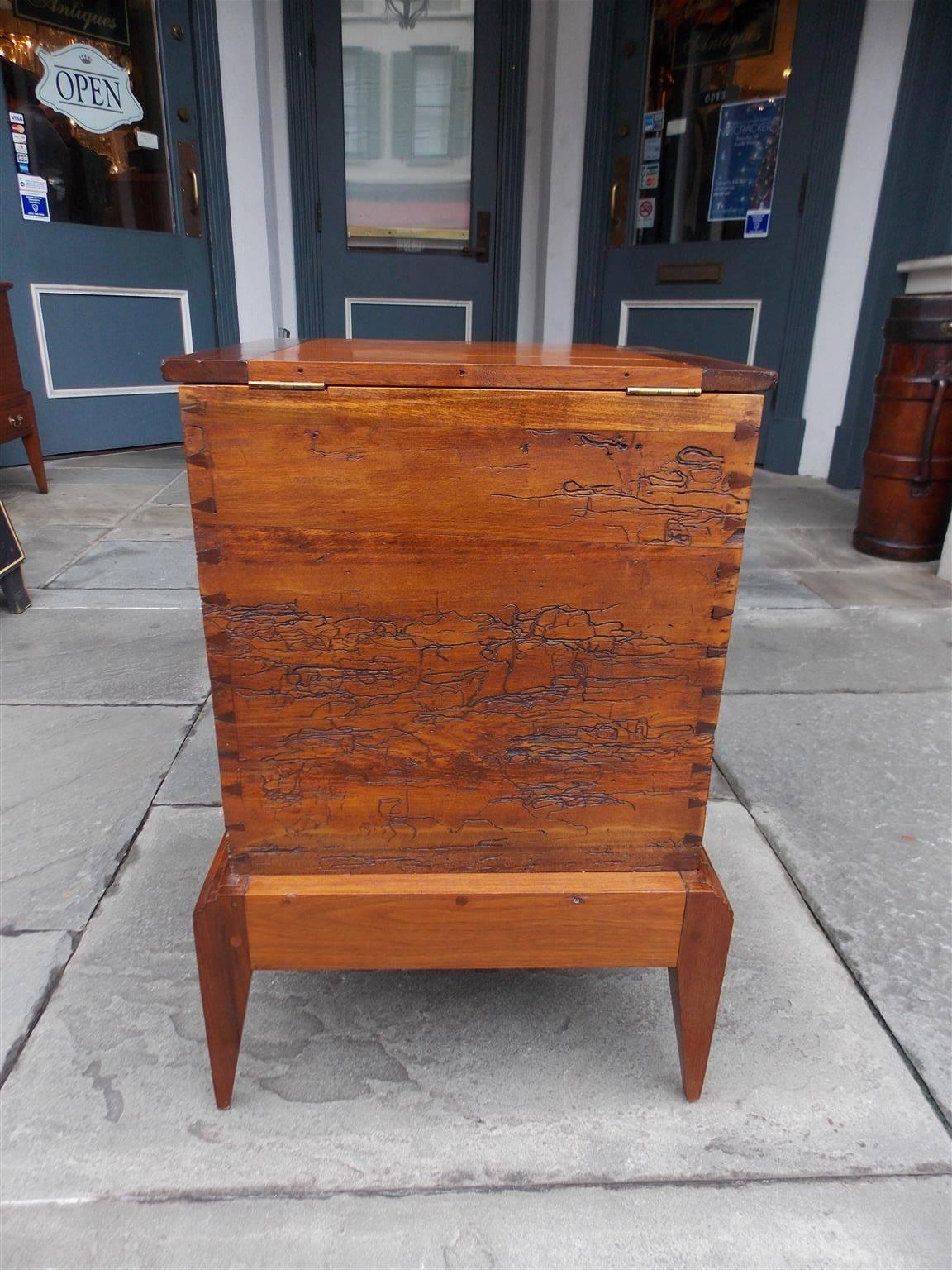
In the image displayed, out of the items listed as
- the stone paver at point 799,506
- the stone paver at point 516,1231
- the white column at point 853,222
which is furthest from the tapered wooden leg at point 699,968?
the white column at point 853,222

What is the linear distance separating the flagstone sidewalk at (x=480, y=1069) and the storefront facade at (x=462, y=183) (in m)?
3.43

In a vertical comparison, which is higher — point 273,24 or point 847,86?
point 273,24

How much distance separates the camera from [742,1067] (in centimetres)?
126

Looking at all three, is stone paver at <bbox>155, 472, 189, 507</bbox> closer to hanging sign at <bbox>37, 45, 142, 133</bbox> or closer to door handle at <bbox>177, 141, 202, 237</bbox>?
door handle at <bbox>177, 141, 202, 237</bbox>

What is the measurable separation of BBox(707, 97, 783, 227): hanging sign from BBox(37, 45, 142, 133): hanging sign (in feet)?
10.8

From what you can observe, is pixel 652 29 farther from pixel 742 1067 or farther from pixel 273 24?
pixel 742 1067

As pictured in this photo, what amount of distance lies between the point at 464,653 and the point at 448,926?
14.8 inches

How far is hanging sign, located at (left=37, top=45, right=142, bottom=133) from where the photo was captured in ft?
14.3

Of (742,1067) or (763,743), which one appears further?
(763,743)

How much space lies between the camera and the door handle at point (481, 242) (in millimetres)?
5484

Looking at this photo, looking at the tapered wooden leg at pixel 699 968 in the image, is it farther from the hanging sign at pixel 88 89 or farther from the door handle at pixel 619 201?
the door handle at pixel 619 201

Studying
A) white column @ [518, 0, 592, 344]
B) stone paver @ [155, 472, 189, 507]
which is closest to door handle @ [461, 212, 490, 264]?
white column @ [518, 0, 592, 344]

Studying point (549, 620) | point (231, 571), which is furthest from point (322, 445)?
point (549, 620)

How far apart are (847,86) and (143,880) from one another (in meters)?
4.97
